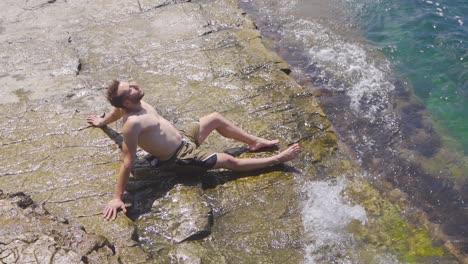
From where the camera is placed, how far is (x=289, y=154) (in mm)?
5598

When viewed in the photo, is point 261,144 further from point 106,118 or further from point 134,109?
point 106,118

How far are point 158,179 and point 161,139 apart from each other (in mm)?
498

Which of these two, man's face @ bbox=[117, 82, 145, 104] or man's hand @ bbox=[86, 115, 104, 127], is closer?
man's face @ bbox=[117, 82, 145, 104]

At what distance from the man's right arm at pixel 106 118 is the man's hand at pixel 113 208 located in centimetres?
112

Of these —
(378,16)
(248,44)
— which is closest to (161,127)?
(248,44)

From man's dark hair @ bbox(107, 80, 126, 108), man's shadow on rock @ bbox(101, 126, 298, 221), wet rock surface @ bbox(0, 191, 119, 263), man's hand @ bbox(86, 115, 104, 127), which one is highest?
man's dark hair @ bbox(107, 80, 126, 108)

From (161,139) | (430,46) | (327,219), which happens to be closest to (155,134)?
(161,139)

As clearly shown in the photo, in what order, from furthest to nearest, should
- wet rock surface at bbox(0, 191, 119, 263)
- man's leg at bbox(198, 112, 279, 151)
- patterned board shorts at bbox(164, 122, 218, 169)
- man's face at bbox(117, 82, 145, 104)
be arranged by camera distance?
man's leg at bbox(198, 112, 279, 151)
patterned board shorts at bbox(164, 122, 218, 169)
man's face at bbox(117, 82, 145, 104)
wet rock surface at bbox(0, 191, 119, 263)

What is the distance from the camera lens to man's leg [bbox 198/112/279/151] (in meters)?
5.54

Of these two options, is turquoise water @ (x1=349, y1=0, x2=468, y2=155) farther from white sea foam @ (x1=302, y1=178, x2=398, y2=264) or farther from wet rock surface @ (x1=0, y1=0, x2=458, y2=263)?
white sea foam @ (x1=302, y1=178, x2=398, y2=264)

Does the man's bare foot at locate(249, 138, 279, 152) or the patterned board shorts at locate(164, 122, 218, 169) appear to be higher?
A: the patterned board shorts at locate(164, 122, 218, 169)

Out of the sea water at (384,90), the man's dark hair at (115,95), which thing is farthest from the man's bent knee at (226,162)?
the man's dark hair at (115,95)

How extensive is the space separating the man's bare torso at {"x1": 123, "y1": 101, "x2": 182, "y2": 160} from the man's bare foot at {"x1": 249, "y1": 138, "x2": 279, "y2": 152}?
A: 0.94 metres

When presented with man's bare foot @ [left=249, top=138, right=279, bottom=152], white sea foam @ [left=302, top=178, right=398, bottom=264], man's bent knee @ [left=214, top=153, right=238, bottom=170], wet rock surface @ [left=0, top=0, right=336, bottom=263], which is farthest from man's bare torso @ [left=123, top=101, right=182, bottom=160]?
white sea foam @ [left=302, top=178, right=398, bottom=264]
